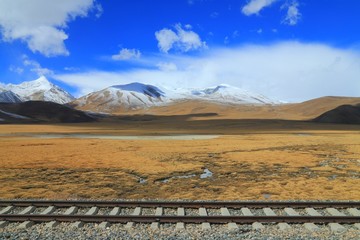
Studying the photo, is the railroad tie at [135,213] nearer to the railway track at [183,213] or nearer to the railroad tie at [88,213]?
the railway track at [183,213]

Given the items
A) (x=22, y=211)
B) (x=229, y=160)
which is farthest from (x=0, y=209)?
(x=229, y=160)

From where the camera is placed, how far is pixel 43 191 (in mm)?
21312

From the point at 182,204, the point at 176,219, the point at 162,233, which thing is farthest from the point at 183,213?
the point at 162,233

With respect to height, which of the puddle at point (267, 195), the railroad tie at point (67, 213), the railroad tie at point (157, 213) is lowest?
the puddle at point (267, 195)

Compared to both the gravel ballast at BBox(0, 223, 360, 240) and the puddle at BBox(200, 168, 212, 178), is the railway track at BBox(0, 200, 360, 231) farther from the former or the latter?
the puddle at BBox(200, 168, 212, 178)

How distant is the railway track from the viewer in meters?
13.3

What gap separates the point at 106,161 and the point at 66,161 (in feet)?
13.8

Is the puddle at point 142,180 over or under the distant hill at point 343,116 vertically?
under

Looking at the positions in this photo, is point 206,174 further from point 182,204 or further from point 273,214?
point 273,214

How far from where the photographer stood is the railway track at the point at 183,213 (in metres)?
13.3

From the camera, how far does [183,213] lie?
14625 millimetres

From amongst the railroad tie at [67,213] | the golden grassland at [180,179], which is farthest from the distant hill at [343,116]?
the railroad tie at [67,213]

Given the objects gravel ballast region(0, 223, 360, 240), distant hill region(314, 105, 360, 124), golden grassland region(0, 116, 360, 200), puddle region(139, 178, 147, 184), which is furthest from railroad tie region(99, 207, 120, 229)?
distant hill region(314, 105, 360, 124)

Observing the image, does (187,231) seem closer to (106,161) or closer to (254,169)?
(254,169)
